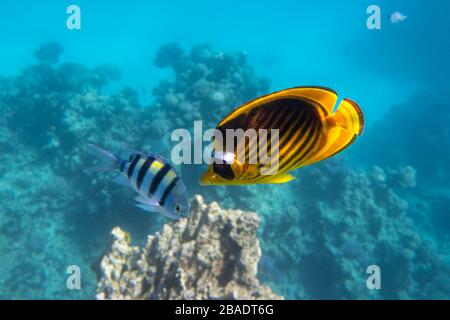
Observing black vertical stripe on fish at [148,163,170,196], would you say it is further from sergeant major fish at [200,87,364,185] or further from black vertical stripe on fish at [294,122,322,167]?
black vertical stripe on fish at [294,122,322,167]

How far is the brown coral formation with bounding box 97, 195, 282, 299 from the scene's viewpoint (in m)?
3.54

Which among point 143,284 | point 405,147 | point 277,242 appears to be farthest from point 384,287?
point 405,147

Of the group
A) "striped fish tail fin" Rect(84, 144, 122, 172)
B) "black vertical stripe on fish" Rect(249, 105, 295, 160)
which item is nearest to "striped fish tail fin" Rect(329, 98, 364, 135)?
"black vertical stripe on fish" Rect(249, 105, 295, 160)

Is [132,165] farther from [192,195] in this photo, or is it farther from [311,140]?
[192,195]

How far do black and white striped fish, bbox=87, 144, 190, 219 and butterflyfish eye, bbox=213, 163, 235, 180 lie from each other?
3.14 ft

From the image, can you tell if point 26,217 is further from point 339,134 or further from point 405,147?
point 405,147

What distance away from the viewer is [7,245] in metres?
8.38

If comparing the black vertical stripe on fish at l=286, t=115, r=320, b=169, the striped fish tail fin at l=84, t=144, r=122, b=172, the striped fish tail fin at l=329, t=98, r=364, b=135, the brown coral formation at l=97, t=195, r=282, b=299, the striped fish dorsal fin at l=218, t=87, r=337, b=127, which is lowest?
the brown coral formation at l=97, t=195, r=282, b=299

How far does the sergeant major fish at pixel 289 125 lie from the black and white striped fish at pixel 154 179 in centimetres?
92

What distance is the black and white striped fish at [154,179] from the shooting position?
1.94m

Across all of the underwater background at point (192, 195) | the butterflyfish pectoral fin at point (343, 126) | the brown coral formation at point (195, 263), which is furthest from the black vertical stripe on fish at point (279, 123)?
the underwater background at point (192, 195)

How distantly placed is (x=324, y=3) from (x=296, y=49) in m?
27.2

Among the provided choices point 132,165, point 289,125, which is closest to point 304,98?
point 289,125

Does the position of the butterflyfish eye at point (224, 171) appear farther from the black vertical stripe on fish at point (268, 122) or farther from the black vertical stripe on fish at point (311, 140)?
the black vertical stripe on fish at point (311, 140)
